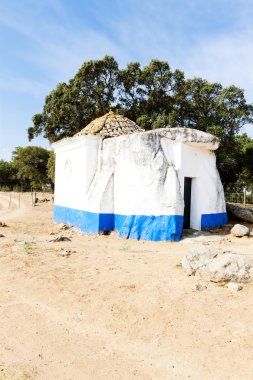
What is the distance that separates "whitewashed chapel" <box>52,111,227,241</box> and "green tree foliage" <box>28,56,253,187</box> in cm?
732

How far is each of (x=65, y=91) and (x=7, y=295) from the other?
Result: 17.2 metres

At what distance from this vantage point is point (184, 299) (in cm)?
511

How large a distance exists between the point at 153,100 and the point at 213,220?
11048 millimetres

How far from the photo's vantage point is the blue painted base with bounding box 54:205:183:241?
34.3 ft

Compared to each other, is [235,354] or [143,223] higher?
[143,223]

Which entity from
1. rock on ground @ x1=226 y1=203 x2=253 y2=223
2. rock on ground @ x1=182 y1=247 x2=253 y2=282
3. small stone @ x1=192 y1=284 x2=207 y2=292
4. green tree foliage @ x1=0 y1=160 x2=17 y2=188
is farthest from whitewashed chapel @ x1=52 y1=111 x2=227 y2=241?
green tree foliage @ x1=0 y1=160 x2=17 y2=188

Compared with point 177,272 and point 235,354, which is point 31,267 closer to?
point 177,272

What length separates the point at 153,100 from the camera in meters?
21.0

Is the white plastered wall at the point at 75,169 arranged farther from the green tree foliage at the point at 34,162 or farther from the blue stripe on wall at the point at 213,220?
the green tree foliage at the point at 34,162

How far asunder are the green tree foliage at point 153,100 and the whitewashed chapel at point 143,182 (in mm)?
7323

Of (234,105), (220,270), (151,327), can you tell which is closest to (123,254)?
(220,270)

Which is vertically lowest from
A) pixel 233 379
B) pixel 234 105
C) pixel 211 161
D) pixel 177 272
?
pixel 233 379

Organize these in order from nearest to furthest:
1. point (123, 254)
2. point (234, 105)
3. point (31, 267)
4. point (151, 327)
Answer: point (151, 327) → point (31, 267) → point (123, 254) → point (234, 105)

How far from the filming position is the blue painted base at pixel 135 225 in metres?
10.4
